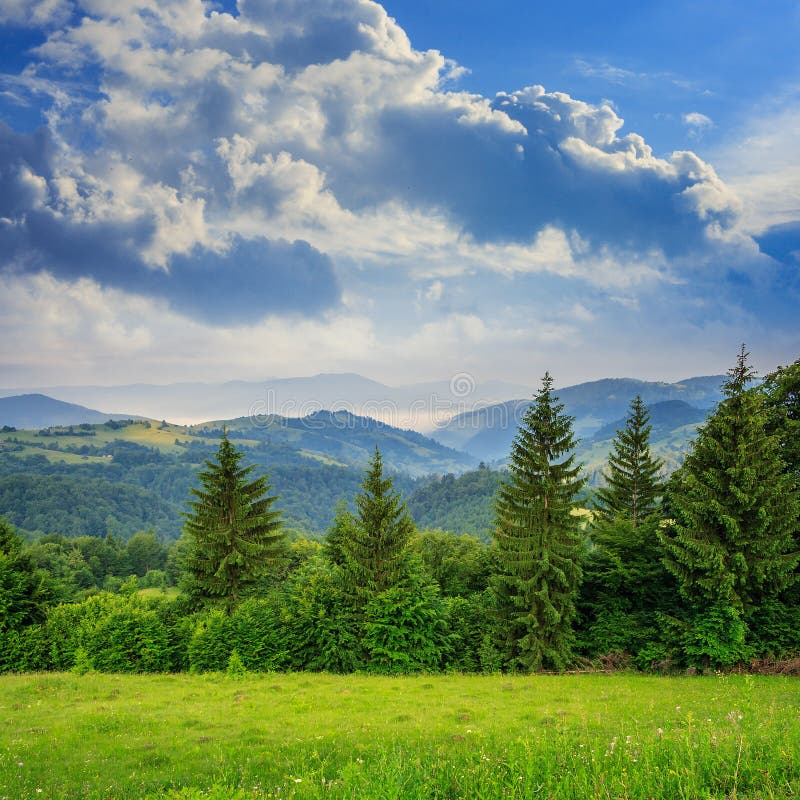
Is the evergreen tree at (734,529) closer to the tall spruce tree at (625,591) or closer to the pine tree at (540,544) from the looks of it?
the tall spruce tree at (625,591)

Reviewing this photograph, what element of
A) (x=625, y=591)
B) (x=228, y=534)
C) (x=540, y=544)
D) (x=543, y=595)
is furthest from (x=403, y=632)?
(x=228, y=534)

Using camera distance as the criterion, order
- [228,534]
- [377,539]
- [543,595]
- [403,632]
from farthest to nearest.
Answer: [228,534]
[377,539]
[403,632]
[543,595]

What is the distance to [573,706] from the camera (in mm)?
15695

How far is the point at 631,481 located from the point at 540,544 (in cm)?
1771

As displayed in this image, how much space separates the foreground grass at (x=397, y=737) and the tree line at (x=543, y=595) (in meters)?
2.54

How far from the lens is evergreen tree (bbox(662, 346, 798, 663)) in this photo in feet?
71.8

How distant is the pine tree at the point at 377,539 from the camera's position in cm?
2753

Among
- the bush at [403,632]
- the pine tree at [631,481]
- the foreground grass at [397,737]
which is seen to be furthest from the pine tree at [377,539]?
the pine tree at [631,481]

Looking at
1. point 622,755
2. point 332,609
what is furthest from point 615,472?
point 622,755

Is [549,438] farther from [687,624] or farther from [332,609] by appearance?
[332,609]

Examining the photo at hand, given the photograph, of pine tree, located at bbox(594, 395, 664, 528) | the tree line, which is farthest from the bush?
pine tree, located at bbox(594, 395, 664, 528)

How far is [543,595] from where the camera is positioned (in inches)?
962

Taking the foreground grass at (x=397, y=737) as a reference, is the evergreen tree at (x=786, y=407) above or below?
above

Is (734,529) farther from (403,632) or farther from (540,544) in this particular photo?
(403,632)
